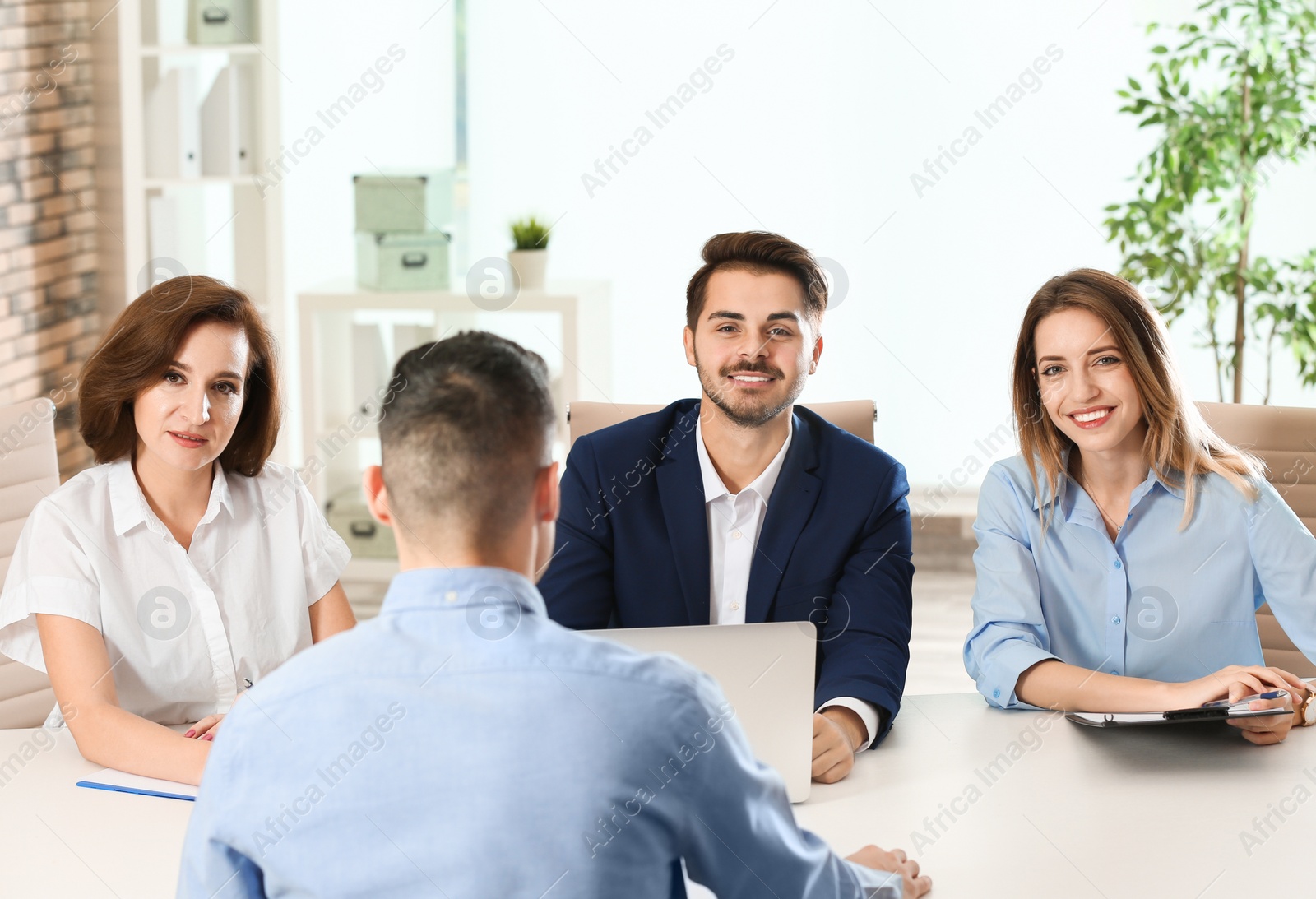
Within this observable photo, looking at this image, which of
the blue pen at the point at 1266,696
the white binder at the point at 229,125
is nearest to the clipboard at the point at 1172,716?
the blue pen at the point at 1266,696

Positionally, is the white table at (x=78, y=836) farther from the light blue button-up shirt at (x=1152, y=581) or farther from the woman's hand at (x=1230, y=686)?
the woman's hand at (x=1230, y=686)

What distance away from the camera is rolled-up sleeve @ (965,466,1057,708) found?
5.68 ft

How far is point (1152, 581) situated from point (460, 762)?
53.3 inches

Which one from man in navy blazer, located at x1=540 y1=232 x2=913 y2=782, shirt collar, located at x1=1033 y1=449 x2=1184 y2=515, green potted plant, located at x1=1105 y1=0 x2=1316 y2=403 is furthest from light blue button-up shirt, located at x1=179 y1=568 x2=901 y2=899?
green potted plant, located at x1=1105 y1=0 x2=1316 y2=403

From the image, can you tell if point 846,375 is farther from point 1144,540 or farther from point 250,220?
point 1144,540

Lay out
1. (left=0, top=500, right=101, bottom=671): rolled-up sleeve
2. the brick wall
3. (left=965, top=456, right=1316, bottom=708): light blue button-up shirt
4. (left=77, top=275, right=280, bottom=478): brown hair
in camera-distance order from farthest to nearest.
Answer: the brick wall → (left=965, top=456, right=1316, bottom=708): light blue button-up shirt → (left=77, top=275, right=280, bottom=478): brown hair → (left=0, top=500, right=101, bottom=671): rolled-up sleeve

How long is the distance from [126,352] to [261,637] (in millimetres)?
448

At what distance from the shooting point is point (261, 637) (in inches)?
70.1

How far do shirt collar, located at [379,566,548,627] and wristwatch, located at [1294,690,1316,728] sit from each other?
1243mm

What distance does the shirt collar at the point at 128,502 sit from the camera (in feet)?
5.56

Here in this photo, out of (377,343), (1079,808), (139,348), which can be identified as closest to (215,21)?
(377,343)

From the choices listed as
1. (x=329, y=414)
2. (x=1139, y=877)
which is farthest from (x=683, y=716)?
(x=329, y=414)

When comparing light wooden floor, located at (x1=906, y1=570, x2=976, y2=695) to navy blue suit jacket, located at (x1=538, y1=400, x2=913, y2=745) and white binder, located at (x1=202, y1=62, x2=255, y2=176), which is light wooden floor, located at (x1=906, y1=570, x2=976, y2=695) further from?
white binder, located at (x1=202, y1=62, x2=255, y2=176)

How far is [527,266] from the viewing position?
3.96m
